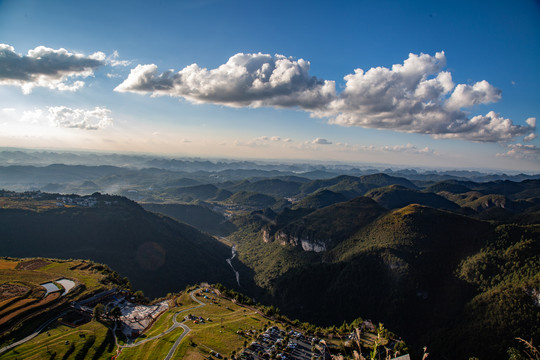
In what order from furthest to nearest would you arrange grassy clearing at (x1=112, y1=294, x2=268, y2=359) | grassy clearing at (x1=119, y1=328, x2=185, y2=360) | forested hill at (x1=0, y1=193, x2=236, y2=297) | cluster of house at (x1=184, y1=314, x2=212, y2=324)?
forested hill at (x1=0, y1=193, x2=236, y2=297) → cluster of house at (x1=184, y1=314, x2=212, y2=324) → grassy clearing at (x1=112, y1=294, x2=268, y2=359) → grassy clearing at (x1=119, y1=328, x2=185, y2=360)

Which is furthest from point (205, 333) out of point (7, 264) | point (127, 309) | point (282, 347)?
point (7, 264)

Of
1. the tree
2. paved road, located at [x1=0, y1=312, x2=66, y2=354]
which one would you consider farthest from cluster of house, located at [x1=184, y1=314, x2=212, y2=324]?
paved road, located at [x1=0, y1=312, x2=66, y2=354]

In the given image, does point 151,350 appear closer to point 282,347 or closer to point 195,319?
point 195,319

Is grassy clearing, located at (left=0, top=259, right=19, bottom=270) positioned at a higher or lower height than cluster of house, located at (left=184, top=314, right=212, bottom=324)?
higher

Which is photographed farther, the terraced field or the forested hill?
the forested hill

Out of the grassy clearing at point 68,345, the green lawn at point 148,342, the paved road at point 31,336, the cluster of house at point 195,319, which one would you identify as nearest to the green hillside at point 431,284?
the cluster of house at point 195,319

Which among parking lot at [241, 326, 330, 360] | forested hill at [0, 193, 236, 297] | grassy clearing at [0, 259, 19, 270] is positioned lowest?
forested hill at [0, 193, 236, 297]

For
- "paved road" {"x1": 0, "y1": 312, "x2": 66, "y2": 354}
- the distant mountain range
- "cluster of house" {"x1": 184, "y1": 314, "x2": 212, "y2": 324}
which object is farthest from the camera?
the distant mountain range

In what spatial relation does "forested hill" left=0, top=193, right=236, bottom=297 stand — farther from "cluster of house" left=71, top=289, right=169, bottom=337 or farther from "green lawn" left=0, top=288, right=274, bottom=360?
"green lawn" left=0, top=288, right=274, bottom=360

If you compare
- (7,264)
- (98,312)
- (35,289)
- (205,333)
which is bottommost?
(205,333)

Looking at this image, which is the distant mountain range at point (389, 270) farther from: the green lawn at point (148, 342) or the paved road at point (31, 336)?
the paved road at point (31, 336)
